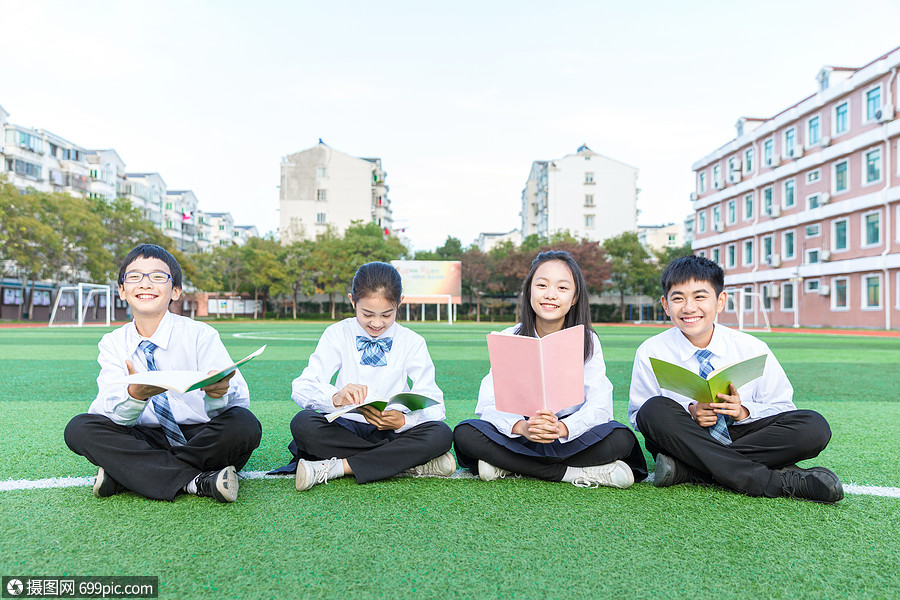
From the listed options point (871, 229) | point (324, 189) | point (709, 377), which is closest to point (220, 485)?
point (709, 377)

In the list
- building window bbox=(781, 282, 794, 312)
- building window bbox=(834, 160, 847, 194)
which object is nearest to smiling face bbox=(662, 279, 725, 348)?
building window bbox=(834, 160, 847, 194)

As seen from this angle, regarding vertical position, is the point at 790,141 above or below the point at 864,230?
above

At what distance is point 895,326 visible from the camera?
1994cm

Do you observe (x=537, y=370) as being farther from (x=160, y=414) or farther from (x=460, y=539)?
(x=160, y=414)

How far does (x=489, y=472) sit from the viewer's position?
2.39m

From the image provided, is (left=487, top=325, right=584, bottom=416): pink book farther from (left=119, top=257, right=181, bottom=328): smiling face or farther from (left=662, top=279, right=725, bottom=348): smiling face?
(left=119, top=257, right=181, bottom=328): smiling face

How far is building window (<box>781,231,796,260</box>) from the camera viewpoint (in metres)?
25.6

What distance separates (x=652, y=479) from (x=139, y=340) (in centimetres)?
206

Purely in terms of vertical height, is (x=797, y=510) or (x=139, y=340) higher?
(x=139, y=340)

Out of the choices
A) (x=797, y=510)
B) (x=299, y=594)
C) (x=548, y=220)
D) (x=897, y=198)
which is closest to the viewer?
(x=299, y=594)

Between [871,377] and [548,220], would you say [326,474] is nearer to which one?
[871,377]

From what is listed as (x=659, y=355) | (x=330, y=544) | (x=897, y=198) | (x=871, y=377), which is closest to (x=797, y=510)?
(x=659, y=355)

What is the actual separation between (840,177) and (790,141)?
142 inches

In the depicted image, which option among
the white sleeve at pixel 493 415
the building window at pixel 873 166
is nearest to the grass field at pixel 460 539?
the white sleeve at pixel 493 415
